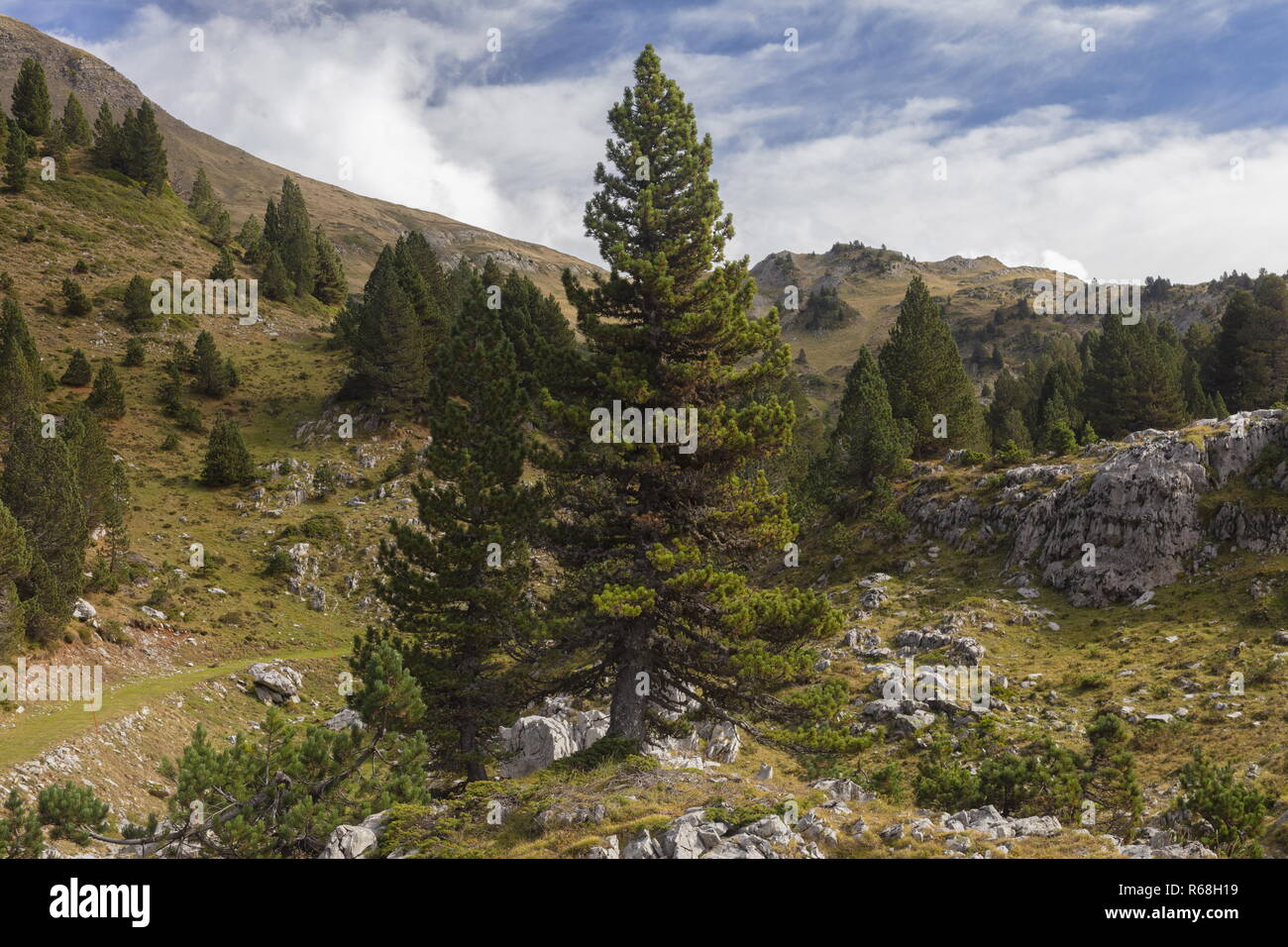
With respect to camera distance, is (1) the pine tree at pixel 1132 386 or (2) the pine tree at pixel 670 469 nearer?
(2) the pine tree at pixel 670 469

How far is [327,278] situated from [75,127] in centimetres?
3450

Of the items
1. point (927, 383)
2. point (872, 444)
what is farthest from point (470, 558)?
point (927, 383)

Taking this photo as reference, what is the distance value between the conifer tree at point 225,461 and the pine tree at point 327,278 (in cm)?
5115

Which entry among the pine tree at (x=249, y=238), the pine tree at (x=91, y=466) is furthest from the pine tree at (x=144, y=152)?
the pine tree at (x=91, y=466)

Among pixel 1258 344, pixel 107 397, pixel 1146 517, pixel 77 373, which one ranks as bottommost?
pixel 1146 517

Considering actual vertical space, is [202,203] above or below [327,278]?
above

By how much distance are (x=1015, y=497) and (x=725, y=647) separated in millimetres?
33097

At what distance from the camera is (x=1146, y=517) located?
36.5 meters

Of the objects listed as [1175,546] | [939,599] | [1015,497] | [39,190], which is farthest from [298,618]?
[39,190]

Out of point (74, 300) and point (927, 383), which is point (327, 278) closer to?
point (74, 300)

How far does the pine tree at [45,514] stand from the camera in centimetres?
3019

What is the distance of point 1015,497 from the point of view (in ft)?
144

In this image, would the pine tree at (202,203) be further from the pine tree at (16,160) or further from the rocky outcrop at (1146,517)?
the rocky outcrop at (1146,517)

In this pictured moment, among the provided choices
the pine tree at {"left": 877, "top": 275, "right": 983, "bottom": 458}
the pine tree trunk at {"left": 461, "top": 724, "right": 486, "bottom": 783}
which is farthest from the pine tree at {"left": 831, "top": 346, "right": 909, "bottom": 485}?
the pine tree trunk at {"left": 461, "top": 724, "right": 486, "bottom": 783}
